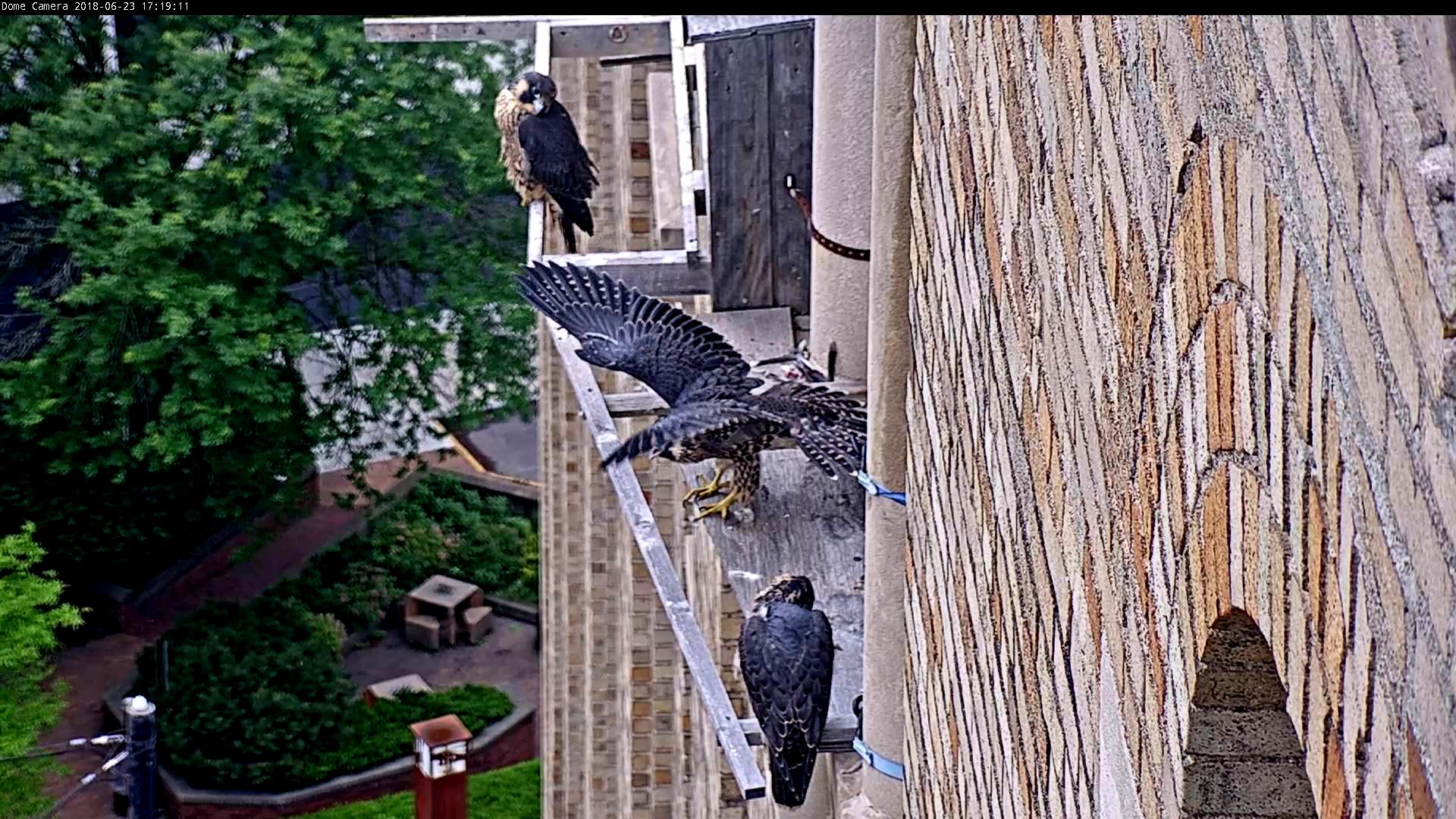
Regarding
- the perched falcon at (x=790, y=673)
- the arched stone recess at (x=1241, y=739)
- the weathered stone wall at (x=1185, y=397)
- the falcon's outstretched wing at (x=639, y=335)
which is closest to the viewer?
the weathered stone wall at (x=1185, y=397)

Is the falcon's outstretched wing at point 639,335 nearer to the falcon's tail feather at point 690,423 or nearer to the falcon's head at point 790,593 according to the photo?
the falcon's tail feather at point 690,423

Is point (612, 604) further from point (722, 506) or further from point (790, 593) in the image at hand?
point (790, 593)

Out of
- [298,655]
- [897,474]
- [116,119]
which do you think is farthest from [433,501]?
[897,474]

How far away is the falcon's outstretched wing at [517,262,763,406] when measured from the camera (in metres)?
5.62

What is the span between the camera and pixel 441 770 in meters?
11.3

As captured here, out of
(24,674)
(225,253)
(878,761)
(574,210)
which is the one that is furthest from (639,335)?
(225,253)

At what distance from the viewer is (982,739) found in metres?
3.10

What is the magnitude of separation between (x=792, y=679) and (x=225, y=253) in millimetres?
13715

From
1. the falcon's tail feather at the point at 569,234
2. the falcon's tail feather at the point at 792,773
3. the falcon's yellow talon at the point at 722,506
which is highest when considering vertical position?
the falcon's tail feather at the point at 569,234

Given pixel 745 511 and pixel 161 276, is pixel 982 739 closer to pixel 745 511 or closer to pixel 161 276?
pixel 745 511

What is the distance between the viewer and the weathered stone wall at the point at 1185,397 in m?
1.34

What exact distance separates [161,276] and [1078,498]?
617 inches

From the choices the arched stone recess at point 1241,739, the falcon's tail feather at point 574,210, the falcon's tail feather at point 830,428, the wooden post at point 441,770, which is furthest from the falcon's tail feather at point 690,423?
the wooden post at point 441,770

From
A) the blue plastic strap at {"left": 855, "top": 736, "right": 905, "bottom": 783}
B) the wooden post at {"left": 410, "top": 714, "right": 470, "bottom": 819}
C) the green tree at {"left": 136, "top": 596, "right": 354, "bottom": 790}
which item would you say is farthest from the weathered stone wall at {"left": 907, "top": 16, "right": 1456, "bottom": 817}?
the green tree at {"left": 136, "top": 596, "right": 354, "bottom": 790}
